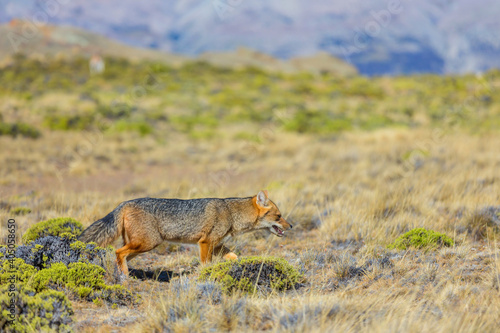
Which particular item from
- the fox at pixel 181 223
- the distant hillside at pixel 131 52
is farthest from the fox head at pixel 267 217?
the distant hillside at pixel 131 52

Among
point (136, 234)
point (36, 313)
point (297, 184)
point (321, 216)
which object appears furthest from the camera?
point (297, 184)

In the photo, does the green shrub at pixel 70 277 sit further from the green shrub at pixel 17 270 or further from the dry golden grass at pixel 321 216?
the dry golden grass at pixel 321 216

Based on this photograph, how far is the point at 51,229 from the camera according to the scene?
6.15m

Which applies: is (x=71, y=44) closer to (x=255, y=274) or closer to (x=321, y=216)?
(x=321, y=216)

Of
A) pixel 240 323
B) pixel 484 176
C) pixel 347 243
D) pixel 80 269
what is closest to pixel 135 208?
pixel 80 269

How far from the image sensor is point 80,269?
4.93m

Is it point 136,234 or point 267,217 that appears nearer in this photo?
point 136,234

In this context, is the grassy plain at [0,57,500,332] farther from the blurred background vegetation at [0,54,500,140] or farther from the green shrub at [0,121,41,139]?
the blurred background vegetation at [0,54,500,140]

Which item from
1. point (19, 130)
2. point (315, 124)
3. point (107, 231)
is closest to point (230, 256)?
point (107, 231)

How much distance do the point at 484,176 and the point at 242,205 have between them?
7.42 meters

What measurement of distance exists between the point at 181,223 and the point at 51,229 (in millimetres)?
1861

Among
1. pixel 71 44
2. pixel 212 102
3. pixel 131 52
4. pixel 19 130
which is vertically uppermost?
pixel 71 44

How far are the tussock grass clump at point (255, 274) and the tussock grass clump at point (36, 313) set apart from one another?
5.06 feet

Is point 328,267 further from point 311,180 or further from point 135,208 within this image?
point 311,180
